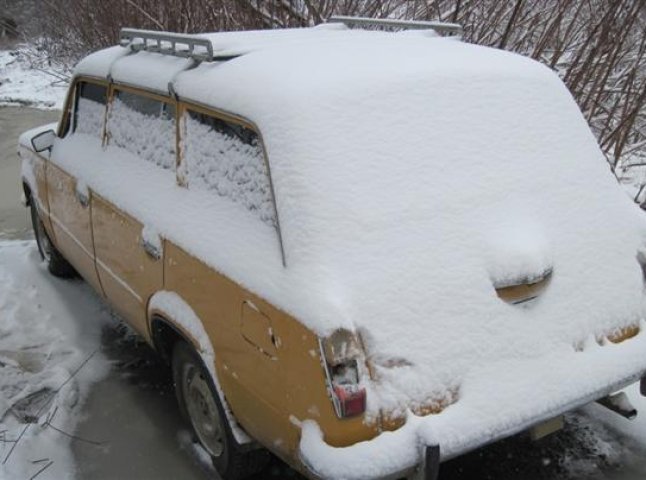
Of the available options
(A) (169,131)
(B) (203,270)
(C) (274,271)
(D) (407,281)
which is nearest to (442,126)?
(D) (407,281)

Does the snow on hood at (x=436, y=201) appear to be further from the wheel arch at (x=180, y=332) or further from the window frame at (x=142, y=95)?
the wheel arch at (x=180, y=332)

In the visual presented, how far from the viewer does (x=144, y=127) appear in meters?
3.64

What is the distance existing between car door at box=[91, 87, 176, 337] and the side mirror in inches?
37.9

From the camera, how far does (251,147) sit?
2.79 metres

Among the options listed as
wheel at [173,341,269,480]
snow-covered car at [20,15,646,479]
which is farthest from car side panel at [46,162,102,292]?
wheel at [173,341,269,480]

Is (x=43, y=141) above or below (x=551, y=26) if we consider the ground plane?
below

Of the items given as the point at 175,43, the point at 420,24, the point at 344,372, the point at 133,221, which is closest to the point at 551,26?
the point at 420,24

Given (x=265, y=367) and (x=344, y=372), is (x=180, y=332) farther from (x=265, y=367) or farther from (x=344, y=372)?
(x=344, y=372)

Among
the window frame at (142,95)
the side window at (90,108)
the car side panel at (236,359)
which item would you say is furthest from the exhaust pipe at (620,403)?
the side window at (90,108)

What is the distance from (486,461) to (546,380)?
859mm

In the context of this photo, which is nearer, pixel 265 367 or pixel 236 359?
pixel 265 367

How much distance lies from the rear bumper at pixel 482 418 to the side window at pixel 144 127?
1739 mm

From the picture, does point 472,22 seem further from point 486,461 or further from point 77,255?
point 486,461

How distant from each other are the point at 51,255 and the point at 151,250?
8.77ft
